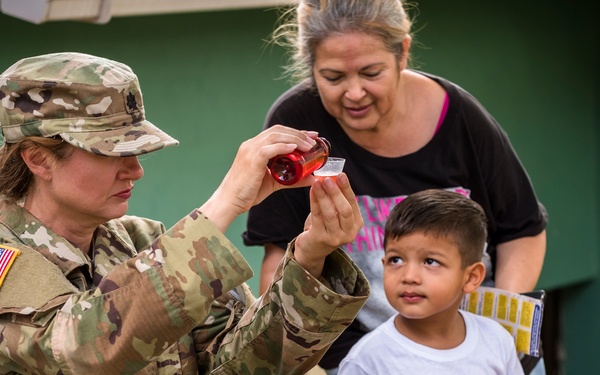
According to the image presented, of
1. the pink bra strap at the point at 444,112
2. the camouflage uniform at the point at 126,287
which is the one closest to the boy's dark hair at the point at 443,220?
the pink bra strap at the point at 444,112

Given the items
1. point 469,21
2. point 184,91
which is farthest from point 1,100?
point 469,21

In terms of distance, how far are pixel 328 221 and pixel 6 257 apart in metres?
0.70

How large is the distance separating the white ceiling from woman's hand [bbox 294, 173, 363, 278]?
1.53 meters

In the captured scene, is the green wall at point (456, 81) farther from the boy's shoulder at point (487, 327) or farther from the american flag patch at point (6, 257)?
the american flag patch at point (6, 257)

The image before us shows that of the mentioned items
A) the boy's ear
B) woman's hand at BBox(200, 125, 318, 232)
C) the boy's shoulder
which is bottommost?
the boy's shoulder

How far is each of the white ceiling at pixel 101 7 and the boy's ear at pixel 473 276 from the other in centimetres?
110

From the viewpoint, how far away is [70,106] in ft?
8.45

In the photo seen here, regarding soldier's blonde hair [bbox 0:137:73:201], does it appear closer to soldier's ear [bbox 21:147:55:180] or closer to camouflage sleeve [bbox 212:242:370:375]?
soldier's ear [bbox 21:147:55:180]

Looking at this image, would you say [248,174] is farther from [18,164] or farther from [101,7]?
[101,7]

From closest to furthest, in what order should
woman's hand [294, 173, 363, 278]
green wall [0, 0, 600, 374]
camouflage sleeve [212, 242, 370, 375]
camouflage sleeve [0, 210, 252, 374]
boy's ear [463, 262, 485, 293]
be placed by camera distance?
camouflage sleeve [0, 210, 252, 374]
woman's hand [294, 173, 363, 278]
camouflage sleeve [212, 242, 370, 375]
boy's ear [463, 262, 485, 293]
green wall [0, 0, 600, 374]

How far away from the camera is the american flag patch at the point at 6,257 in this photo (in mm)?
2504

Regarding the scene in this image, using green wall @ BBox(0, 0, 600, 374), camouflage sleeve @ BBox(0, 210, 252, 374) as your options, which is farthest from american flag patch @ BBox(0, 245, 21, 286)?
green wall @ BBox(0, 0, 600, 374)

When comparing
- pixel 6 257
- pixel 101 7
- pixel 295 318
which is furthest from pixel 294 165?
pixel 101 7

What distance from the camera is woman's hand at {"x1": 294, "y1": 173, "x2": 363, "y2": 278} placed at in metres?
2.47
